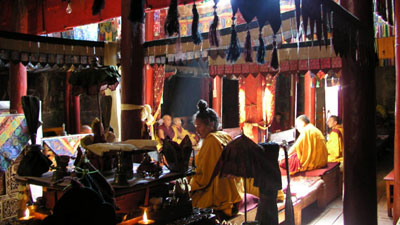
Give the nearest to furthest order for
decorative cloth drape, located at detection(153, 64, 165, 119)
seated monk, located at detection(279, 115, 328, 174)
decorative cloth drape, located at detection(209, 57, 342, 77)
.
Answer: decorative cloth drape, located at detection(209, 57, 342, 77)
seated monk, located at detection(279, 115, 328, 174)
decorative cloth drape, located at detection(153, 64, 165, 119)

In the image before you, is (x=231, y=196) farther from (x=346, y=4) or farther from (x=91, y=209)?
(x=91, y=209)

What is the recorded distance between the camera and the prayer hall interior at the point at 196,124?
2662 millimetres

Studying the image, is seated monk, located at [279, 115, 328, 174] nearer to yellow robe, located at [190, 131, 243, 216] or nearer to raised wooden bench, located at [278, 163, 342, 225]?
raised wooden bench, located at [278, 163, 342, 225]

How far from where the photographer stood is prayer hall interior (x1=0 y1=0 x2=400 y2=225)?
2662 millimetres

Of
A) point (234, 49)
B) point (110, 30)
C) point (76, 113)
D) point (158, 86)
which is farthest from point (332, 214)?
point (76, 113)

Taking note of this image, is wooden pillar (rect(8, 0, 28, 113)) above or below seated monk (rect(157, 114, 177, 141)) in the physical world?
above

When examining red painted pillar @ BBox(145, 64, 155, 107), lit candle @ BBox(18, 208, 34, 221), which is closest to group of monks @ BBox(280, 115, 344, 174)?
red painted pillar @ BBox(145, 64, 155, 107)

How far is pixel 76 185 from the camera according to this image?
150 centimetres

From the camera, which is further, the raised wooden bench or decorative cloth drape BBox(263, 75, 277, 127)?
decorative cloth drape BBox(263, 75, 277, 127)

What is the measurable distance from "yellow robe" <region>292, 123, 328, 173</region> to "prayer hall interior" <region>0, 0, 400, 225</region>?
0.11 ft

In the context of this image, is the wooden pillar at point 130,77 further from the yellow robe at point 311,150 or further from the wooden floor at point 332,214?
the yellow robe at point 311,150

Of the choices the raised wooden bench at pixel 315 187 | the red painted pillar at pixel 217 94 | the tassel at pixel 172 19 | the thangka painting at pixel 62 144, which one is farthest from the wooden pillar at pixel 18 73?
the tassel at pixel 172 19

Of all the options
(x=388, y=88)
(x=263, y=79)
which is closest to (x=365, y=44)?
(x=263, y=79)

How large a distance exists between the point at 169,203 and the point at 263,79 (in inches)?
272
